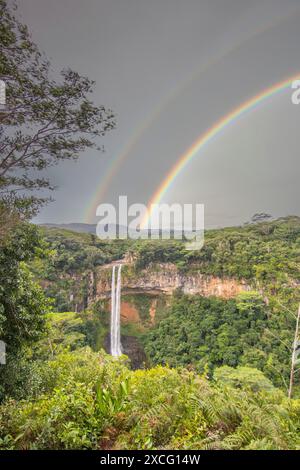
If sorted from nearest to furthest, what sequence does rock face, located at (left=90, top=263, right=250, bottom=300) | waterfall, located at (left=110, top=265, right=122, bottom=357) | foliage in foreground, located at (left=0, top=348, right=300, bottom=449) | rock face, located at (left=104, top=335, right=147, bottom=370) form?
foliage in foreground, located at (left=0, top=348, right=300, bottom=449)
rock face, located at (left=104, top=335, right=147, bottom=370)
rock face, located at (left=90, top=263, right=250, bottom=300)
waterfall, located at (left=110, top=265, right=122, bottom=357)

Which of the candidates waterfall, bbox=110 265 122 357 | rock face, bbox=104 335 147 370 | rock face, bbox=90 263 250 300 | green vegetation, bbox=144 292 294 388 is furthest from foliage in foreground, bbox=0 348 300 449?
waterfall, bbox=110 265 122 357

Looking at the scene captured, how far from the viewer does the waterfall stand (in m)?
33.5

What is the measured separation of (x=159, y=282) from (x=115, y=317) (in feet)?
24.6

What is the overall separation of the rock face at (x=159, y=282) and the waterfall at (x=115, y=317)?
2.91ft

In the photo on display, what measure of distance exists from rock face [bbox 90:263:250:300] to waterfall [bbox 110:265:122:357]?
34.9 inches

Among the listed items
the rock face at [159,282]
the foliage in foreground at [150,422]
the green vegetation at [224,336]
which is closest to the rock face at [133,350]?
the green vegetation at [224,336]

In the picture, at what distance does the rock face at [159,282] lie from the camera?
32688 millimetres

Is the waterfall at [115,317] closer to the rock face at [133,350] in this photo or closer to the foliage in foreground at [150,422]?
the rock face at [133,350]

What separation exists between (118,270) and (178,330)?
11.7 m

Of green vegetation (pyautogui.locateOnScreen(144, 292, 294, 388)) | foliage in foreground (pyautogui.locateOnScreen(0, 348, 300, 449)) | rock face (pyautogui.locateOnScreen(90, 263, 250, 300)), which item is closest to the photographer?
foliage in foreground (pyautogui.locateOnScreen(0, 348, 300, 449))

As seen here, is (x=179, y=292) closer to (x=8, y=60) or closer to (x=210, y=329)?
(x=210, y=329)

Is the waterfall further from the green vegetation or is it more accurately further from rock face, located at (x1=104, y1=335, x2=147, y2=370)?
the green vegetation

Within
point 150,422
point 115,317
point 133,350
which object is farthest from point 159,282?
point 150,422

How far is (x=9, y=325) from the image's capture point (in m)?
5.56
